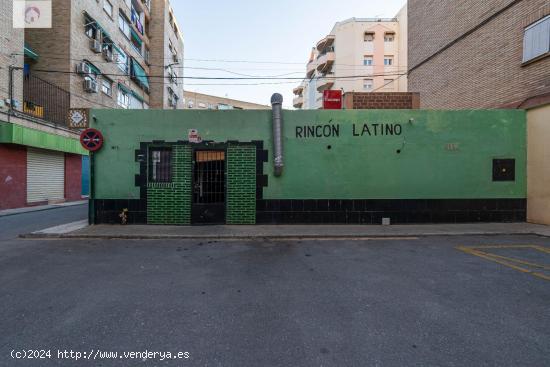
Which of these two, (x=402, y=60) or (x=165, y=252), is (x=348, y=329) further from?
(x=402, y=60)

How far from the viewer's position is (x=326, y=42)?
113 ft

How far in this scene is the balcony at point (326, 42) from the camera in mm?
33728

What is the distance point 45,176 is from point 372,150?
61.7 feet

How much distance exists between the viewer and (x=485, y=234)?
7.26 metres

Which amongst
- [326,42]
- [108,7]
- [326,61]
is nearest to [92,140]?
[108,7]

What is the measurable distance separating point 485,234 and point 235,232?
7.59m

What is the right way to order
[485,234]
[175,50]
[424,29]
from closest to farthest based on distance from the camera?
[485,234]
[424,29]
[175,50]

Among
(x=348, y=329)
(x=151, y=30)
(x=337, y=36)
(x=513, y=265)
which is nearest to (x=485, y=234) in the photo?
(x=513, y=265)

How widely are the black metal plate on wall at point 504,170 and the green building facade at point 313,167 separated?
37 millimetres

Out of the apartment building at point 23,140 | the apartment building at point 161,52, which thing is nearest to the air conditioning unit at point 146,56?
the apartment building at point 161,52

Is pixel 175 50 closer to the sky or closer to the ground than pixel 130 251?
closer to the sky

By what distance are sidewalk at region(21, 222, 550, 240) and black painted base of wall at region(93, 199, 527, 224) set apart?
13.7 inches

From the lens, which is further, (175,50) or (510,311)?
(175,50)

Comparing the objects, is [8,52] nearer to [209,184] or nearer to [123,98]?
[123,98]
